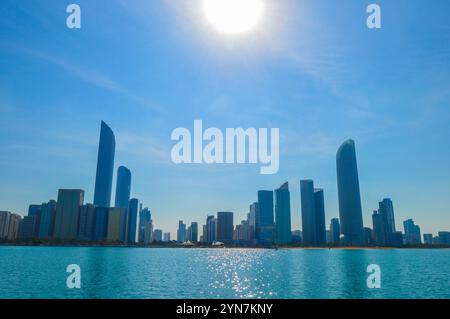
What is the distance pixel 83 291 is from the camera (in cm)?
4616
